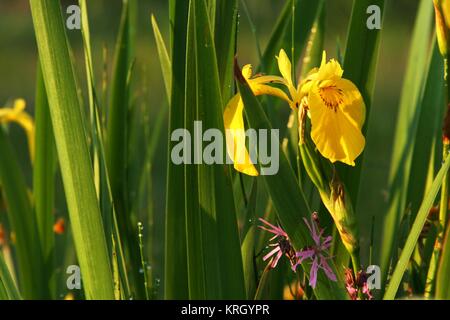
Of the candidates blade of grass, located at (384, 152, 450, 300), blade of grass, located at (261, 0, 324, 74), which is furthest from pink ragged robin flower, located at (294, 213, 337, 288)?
blade of grass, located at (261, 0, 324, 74)

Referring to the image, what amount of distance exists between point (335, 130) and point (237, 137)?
0.07 meters

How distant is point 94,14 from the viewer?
4637 millimetres

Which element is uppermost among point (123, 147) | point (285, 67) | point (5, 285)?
point (285, 67)

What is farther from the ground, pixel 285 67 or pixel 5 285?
pixel 285 67

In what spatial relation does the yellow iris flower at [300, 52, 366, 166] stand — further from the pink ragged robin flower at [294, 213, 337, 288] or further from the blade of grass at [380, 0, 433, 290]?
the blade of grass at [380, 0, 433, 290]

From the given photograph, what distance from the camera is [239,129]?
1.91 feet

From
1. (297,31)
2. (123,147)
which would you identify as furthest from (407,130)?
(123,147)

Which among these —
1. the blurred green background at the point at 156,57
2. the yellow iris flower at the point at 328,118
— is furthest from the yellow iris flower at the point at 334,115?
the blurred green background at the point at 156,57

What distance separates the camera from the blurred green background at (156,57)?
258 cm

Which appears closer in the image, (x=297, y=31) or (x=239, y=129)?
(x=239, y=129)

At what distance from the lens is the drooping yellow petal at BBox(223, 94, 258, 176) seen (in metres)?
0.57

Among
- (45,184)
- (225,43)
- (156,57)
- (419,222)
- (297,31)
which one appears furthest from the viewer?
(156,57)

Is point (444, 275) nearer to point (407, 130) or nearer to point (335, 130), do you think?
→ point (335, 130)

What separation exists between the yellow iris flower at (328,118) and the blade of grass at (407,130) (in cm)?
32
